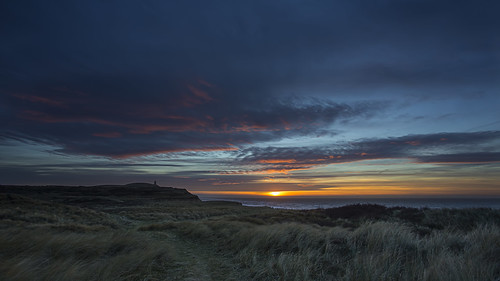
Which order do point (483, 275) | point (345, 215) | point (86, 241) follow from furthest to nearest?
1. point (345, 215)
2. point (86, 241)
3. point (483, 275)

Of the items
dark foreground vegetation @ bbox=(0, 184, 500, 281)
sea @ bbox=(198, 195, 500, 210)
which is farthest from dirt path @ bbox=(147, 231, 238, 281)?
sea @ bbox=(198, 195, 500, 210)

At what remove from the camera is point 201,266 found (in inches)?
288

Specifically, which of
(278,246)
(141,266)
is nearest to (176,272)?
(141,266)

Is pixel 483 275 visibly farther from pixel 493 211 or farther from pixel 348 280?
pixel 493 211

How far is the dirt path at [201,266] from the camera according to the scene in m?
6.20

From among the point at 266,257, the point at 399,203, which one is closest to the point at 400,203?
the point at 399,203

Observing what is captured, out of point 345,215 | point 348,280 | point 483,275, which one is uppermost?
point 483,275

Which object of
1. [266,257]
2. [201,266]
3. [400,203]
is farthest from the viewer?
[400,203]

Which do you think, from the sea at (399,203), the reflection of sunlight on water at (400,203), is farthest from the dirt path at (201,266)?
the reflection of sunlight on water at (400,203)

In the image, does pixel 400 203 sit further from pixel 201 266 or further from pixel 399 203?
pixel 201 266

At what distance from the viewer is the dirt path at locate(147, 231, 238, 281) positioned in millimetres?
6199

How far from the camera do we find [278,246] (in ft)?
28.2

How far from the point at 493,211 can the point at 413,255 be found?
21804mm

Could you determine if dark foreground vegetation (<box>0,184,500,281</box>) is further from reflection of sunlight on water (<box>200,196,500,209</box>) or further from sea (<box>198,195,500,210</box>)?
reflection of sunlight on water (<box>200,196,500,209</box>)
